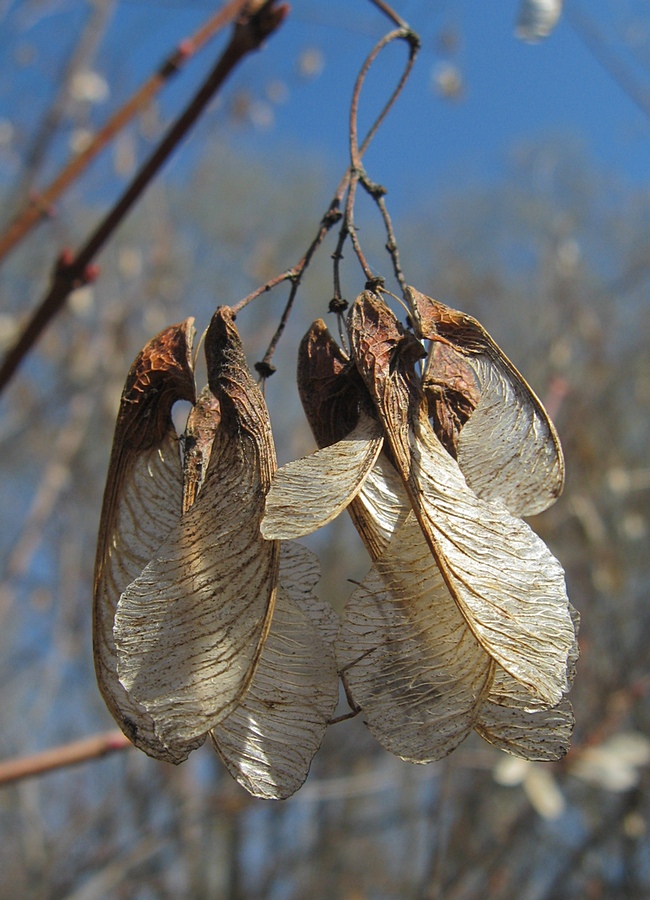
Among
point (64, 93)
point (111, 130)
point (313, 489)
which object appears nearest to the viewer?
point (313, 489)

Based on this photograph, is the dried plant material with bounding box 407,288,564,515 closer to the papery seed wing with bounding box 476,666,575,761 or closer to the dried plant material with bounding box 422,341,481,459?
the dried plant material with bounding box 422,341,481,459

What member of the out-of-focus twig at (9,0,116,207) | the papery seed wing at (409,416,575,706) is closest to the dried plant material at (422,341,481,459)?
the papery seed wing at (409,416,575,706)

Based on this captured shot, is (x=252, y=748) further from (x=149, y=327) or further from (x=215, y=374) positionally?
(x=149, y=327)

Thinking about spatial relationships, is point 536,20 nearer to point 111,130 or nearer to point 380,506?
point 111,130

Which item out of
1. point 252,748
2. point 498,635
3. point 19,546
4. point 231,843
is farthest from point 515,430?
point 231,843

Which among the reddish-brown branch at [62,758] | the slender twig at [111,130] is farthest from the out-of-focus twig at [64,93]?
the reddish-brown branch at [62,758]

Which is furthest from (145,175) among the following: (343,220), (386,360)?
(386,360)

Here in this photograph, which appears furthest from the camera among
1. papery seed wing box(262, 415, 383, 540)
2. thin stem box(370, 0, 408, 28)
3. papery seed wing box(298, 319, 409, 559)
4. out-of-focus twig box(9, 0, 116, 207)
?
out-of-focus twig box(9, 0, 116, 207)

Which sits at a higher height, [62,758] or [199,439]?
[199,439]
